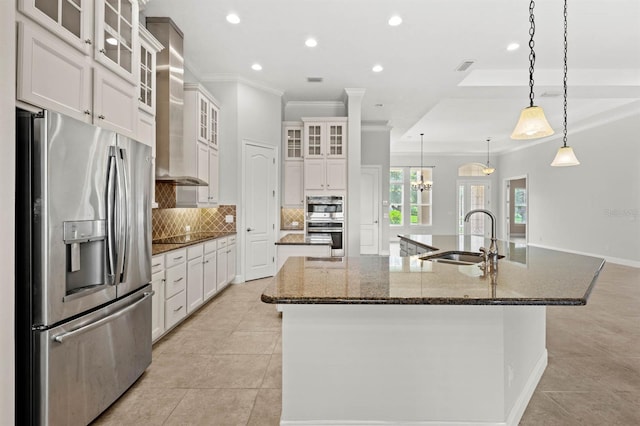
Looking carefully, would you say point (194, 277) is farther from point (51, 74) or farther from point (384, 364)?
point (384, 364)

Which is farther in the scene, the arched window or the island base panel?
the arched window

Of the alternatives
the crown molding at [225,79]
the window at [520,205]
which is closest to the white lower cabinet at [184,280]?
the crown molding at [225,79]

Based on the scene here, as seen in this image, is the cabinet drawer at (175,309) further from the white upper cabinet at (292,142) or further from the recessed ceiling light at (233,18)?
the white upper cabinet at (292,142)

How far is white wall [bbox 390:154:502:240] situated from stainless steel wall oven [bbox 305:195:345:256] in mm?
6247

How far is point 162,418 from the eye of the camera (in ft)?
6.76

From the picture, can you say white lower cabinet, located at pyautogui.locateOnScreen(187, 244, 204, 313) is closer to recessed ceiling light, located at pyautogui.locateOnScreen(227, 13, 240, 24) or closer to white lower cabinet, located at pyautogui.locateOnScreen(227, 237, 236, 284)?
white lower cabinet, located at pyautogui.locateOnScreen(227, 237, 236, 284)

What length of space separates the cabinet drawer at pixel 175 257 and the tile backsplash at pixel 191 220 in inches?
30.6

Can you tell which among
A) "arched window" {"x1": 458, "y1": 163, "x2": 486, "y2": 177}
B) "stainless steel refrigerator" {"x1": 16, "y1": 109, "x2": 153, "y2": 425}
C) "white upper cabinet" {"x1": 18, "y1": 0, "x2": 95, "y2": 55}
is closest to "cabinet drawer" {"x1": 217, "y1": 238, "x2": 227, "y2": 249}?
"stainless steel refrigerator" {"x1": 16, "y1": 109, "x2": 153, "y2": 425}

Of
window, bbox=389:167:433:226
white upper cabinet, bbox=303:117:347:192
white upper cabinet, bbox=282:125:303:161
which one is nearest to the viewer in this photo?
white upper cabinet, bbox=303:117:347:192

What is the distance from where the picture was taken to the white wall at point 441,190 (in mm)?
11805

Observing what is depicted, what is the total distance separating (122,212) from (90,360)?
32.5 inches

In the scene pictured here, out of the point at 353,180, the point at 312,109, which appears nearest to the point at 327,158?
the point at 353,180

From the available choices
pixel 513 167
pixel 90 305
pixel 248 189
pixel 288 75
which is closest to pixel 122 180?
pixel 90 305

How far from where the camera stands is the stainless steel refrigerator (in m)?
1.65
